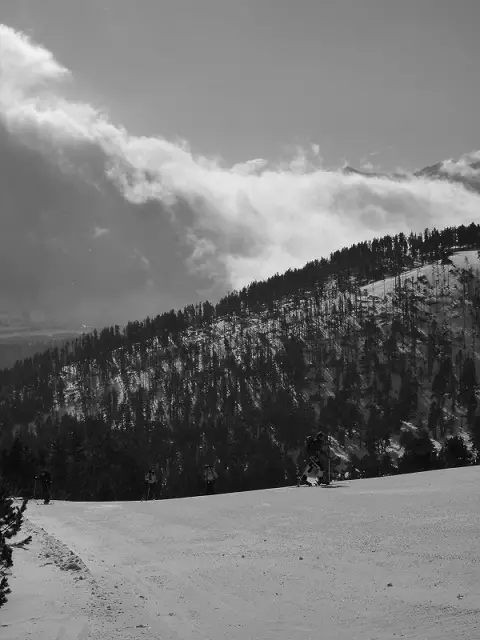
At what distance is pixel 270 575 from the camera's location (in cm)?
1260

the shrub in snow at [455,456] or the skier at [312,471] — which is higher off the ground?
the skier at [312,471]

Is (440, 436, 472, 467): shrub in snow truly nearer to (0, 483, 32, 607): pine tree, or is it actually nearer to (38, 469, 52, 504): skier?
(38, 469, 52, 504): skier

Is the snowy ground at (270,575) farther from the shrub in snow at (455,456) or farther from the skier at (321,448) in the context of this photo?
the shrub in snow at (455,456)

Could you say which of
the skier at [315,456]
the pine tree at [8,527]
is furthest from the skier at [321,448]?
the pine tree at [8,527]

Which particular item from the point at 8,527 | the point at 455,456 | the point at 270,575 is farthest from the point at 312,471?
the point at 455,456

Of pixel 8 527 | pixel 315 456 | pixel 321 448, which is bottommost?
pixel 8 527

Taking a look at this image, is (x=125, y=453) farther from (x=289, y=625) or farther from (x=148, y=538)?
(x=289, y=625)

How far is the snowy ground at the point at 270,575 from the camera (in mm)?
9750

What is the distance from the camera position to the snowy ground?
9750 millimetres

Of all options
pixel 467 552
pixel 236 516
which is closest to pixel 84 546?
pixel 236 516

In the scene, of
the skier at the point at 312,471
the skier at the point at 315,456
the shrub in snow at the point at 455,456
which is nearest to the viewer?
the skier at the point at 315,456

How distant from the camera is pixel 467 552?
40.4 ft

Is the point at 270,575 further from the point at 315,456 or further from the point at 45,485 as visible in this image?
the point at 45,485

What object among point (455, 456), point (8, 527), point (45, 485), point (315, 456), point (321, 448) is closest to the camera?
point (8, 527)
